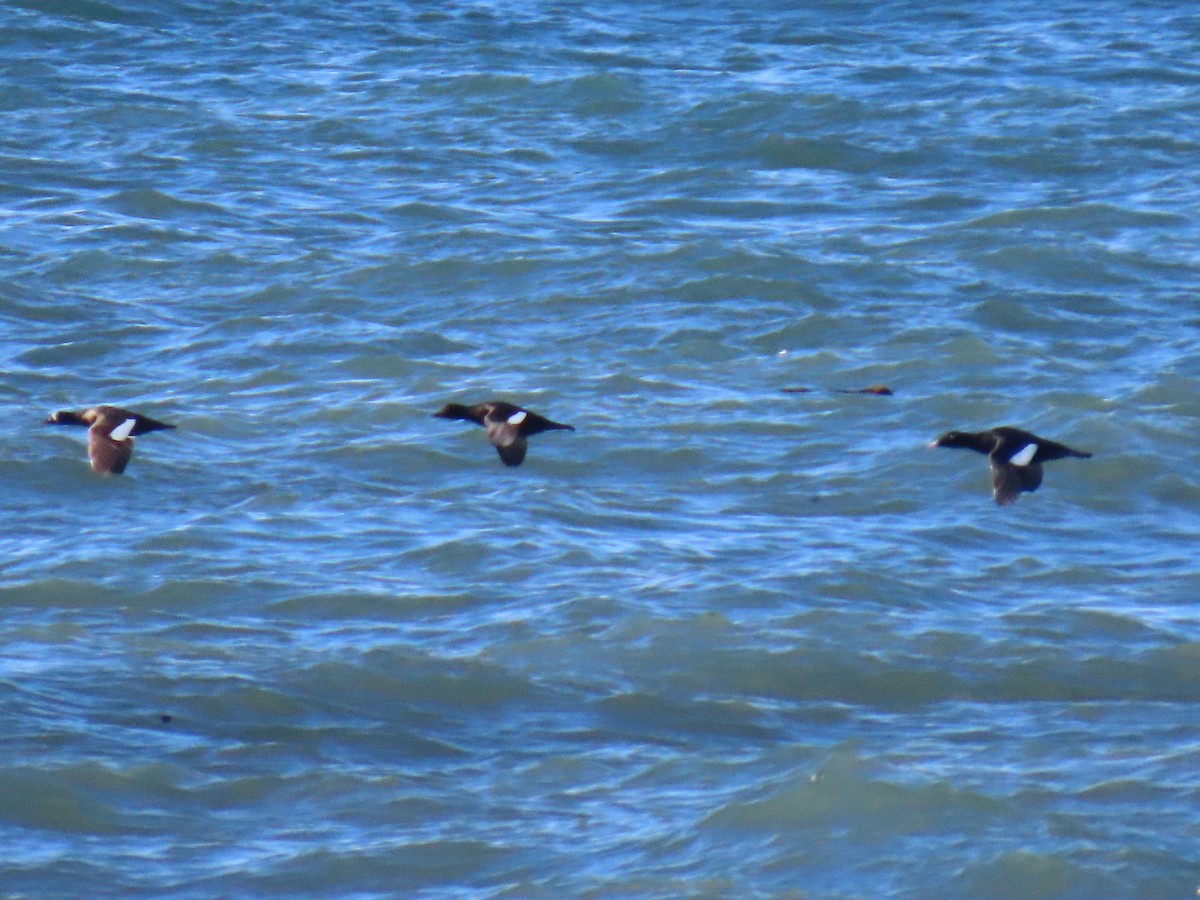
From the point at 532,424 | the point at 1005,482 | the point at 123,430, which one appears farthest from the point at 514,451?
the point at 1005,482

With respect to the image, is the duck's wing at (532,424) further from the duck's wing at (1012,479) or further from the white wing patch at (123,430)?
the duck's wing at (1012,479)

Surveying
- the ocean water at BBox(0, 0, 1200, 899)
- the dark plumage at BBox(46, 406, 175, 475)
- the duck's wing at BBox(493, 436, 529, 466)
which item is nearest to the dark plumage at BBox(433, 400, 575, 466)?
the duck's wing at BBox(493, 436, 529, 466)

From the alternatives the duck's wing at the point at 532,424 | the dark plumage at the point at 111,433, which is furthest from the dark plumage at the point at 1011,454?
the dark plumage at the point at 111,433

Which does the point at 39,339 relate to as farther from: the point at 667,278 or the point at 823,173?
the point at 823,173

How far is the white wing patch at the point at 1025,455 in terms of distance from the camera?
991 centimetres

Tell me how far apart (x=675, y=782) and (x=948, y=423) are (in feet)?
16.1

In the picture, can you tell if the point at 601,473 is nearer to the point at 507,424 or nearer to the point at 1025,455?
the point at 507,424

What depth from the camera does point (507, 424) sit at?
1036 cm

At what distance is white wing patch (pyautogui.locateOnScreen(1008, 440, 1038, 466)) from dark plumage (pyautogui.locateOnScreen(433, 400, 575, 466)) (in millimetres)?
2020

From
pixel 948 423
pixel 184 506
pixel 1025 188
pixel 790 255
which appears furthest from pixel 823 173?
pixel 184 506

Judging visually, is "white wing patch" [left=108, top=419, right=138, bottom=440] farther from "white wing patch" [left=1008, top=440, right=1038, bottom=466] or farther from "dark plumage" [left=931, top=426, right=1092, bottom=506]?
"white wing patch" [left=1008, top=440, right=1038, bottom=466]

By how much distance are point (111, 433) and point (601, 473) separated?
251 centimetres

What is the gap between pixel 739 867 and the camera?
7160 mm

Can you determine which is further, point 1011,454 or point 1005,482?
point 1011,454
